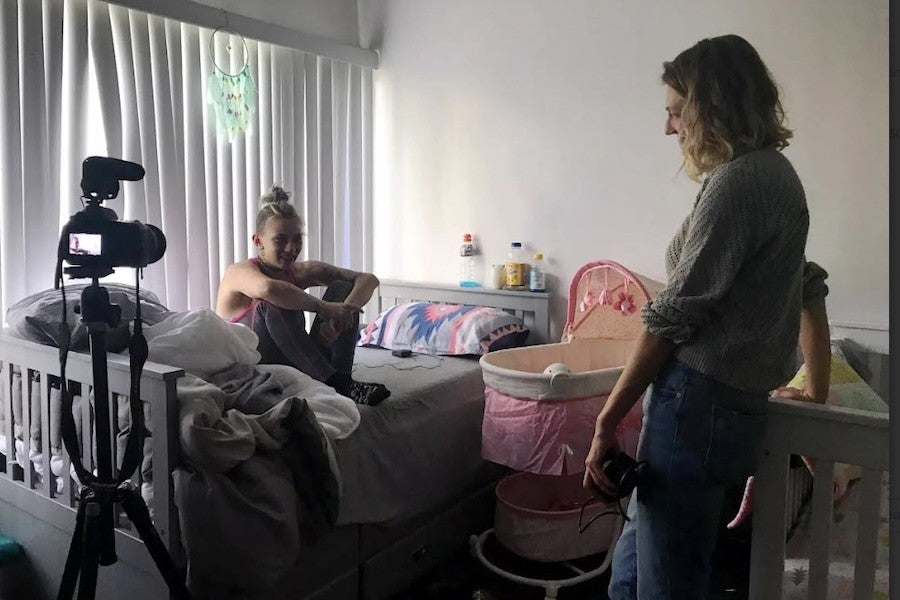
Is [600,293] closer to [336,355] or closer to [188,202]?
[336,355]

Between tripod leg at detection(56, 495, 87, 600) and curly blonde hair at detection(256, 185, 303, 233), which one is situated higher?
curly blonde hair at detection(256, 185, 303, 233)

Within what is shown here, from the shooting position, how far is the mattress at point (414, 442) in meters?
1.91

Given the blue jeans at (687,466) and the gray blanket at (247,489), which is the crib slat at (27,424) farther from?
the blue jeans at (687,466)

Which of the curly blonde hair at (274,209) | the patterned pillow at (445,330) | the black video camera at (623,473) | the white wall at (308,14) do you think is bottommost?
the black video camera at (623,473)

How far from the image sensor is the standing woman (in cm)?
116

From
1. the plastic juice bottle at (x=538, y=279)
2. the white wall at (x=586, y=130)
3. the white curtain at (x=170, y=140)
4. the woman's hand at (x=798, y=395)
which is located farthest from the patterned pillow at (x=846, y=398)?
the white curtain at (x=170, y=140)

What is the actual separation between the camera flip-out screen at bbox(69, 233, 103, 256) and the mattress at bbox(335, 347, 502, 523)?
0.74 metres

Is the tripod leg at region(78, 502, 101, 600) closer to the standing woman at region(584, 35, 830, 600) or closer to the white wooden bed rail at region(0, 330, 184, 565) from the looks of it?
the white wooden bed rail at region(0, 330, 184, 565)

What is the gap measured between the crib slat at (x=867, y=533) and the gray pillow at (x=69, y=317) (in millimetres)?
1569

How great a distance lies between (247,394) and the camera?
1813mm

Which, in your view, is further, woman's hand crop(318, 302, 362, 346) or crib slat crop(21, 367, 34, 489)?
woman's hand crop(318, 302, 362, 346)

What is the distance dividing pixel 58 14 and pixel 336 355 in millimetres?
1366

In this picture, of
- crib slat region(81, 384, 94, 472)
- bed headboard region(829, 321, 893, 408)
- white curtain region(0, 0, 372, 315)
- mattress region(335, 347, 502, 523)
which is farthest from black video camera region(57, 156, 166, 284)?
bed headboard region(829, 321, 893, 408)

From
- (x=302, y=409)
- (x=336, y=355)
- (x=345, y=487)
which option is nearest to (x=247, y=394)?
(x=302, y=409)
